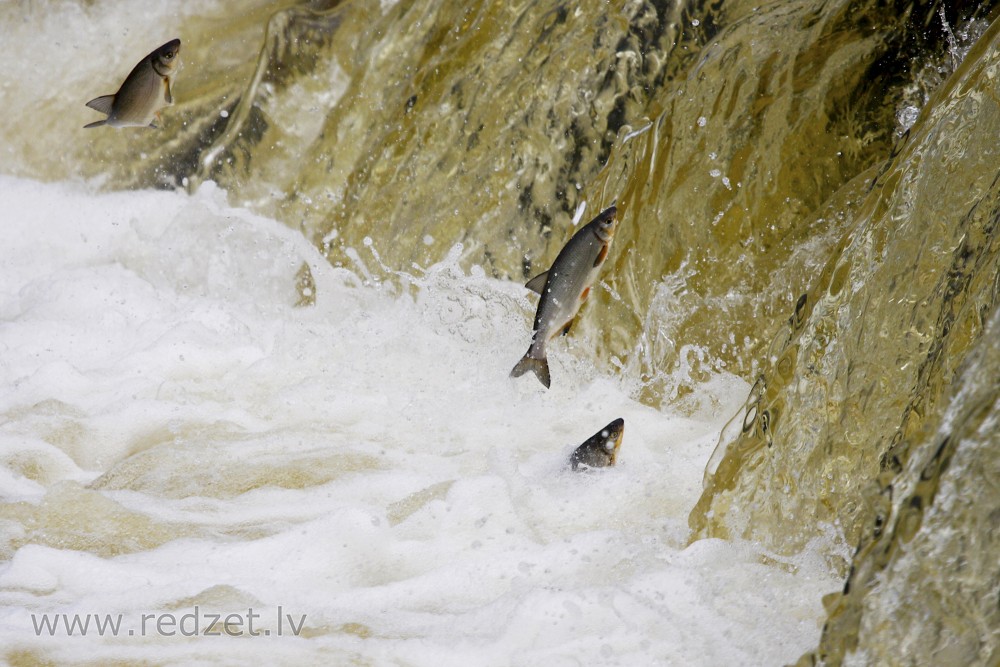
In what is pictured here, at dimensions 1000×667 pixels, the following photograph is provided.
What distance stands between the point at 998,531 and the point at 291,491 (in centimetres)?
182

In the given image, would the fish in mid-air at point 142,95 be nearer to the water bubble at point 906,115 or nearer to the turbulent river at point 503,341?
the turbulent river at point 503,341

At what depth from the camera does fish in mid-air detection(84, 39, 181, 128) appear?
3727mm

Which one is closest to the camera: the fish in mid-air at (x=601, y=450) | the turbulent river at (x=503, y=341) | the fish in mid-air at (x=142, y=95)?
the turbulent river at (x=503, y=341)

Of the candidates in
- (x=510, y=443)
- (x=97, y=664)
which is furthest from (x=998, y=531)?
(x=510, y=443)

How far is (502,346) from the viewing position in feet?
12.2

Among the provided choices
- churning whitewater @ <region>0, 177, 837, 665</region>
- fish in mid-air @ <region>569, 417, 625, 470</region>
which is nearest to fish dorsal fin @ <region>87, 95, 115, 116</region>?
churning whitewater @ <region>0, 177, 837, 665</region>

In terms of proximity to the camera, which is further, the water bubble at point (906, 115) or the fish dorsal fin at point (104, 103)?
the fish dorsal fin at point (104, 103)

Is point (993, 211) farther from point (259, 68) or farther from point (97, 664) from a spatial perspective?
point (259, 68)

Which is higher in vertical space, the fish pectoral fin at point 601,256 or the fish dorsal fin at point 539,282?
the fish pectoral fin at point 601,256

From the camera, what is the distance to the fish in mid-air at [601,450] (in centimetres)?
280


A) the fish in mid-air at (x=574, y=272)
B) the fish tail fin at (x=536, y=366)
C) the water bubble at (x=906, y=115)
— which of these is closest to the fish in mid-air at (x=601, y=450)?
the fish tail fin at (x=536, y=366)

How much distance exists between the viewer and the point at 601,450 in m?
2.83

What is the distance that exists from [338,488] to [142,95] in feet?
5.56

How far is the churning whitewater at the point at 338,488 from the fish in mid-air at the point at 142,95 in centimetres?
81
